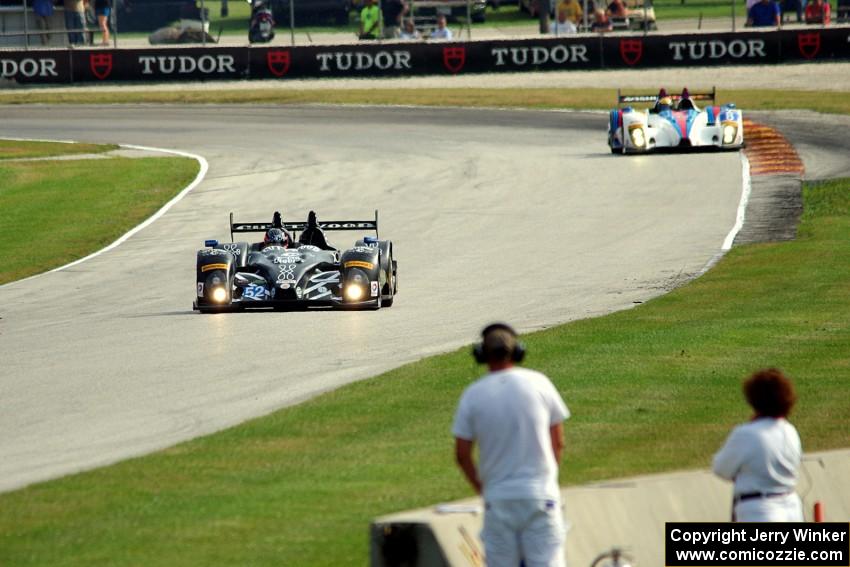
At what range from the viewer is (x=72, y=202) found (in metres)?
33.2

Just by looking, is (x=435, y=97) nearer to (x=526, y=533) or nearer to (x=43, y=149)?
(x=43, y=149)

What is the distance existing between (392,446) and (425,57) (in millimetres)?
39718

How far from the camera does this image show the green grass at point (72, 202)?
2748 centimetres

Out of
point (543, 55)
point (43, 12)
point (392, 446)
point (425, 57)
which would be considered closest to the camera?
point (392, 446)

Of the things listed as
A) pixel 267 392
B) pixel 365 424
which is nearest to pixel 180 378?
pixel 267 392

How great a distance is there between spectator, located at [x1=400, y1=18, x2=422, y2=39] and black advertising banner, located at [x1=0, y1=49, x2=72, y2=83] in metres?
11.1

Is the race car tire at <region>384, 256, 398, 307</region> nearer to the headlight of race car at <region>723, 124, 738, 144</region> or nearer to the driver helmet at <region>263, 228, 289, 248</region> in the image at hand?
the driver helmet at <region>263, 228, 289, 248</region>

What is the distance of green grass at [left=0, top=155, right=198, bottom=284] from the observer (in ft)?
90.2

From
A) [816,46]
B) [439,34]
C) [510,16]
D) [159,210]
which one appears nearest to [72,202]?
[159,210]

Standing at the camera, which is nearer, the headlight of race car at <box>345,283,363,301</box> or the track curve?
the track curve

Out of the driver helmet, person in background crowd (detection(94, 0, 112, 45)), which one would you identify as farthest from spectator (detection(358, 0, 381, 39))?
the driver helmet

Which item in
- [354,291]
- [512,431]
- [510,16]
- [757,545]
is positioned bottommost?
[354,291]

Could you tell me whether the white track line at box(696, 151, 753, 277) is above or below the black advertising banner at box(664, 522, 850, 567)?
below

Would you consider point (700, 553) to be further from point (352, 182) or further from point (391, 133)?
point (391, 133)
